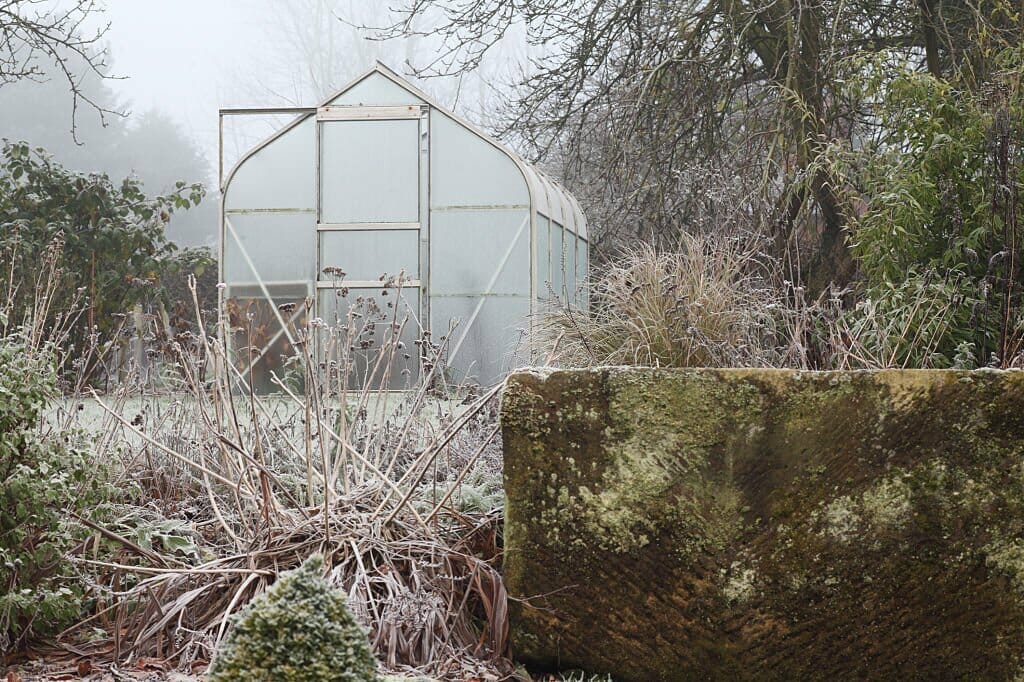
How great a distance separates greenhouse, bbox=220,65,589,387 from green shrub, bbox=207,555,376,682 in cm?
932

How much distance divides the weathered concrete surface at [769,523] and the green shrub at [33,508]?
141 centimetres

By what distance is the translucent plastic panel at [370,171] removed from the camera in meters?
12.1

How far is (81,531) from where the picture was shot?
3463mm

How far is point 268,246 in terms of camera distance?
12.2 meters

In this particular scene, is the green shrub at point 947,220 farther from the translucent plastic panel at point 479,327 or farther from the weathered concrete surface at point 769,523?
the translucent plastic panel at point 479,327

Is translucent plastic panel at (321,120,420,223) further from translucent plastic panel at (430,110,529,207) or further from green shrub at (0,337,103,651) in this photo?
green shrub at (0,337,103,651)

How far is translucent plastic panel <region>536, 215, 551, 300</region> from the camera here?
11961 mm

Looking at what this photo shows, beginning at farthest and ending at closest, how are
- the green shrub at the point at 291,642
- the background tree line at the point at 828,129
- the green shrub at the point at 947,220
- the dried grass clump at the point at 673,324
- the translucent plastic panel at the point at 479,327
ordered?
the translucent plastic panel at the point at 479,327 → the background tree line at the point at 828,129 → the green shrub at the point at 947,220 → the dried grass clump at the point at 673,324 → the green shrub at the point at 291,642

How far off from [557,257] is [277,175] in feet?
11.2

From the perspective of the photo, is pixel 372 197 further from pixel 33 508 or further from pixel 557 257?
pixel 33 508

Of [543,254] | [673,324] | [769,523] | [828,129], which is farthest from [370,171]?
[769,523]

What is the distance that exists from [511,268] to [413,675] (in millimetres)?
9016

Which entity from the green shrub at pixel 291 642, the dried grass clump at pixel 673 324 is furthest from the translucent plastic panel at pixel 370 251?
the green shrub at pixel 291 642

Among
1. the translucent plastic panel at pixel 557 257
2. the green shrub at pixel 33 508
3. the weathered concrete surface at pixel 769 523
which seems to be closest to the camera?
the weathered concrete surface at pixel 769 523
